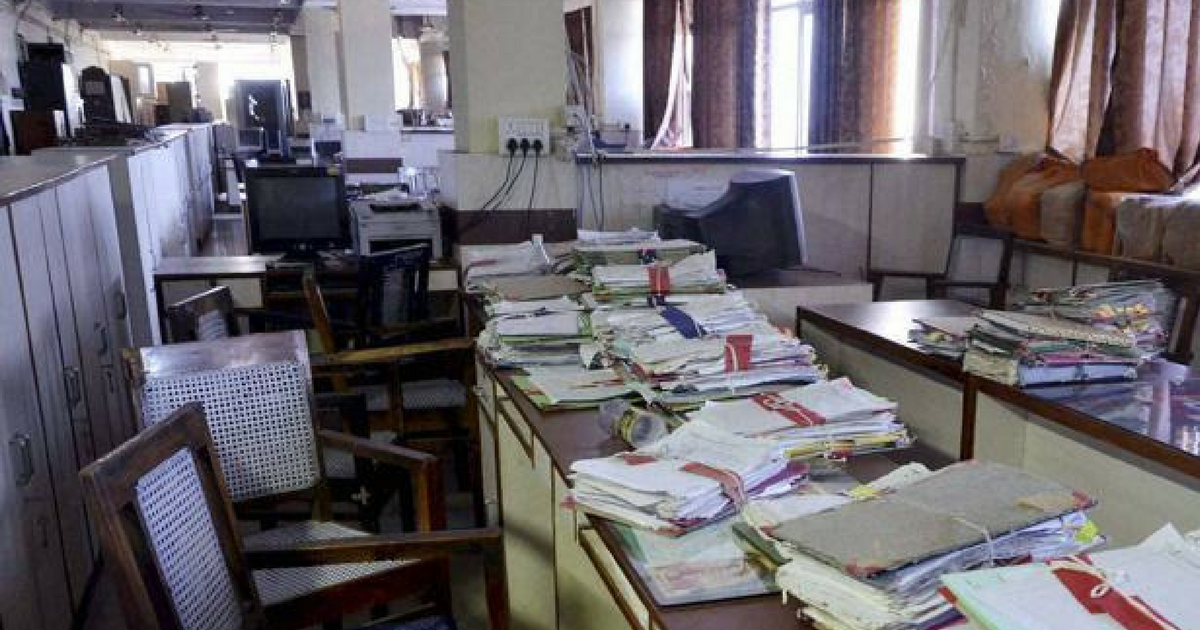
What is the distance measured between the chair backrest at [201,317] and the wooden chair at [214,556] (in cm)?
74

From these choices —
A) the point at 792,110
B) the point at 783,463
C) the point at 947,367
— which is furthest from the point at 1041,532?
the point at 792,110

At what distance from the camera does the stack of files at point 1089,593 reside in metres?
0.81

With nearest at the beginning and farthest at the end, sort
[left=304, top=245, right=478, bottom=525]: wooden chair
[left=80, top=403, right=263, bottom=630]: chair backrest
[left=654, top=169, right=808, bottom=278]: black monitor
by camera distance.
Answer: [left=80, top=403, right=263, bottom=630]: chair backrest
[left=304, top=245, right=478, bottom=525]: wooden chair
[left=654, top=169, right=808, bottom=278]: black monitor

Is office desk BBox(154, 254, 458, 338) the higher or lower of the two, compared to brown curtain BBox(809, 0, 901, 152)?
lower

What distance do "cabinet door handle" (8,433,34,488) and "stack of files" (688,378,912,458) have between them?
154 cm

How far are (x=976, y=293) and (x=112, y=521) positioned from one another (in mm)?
3934

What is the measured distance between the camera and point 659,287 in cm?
229

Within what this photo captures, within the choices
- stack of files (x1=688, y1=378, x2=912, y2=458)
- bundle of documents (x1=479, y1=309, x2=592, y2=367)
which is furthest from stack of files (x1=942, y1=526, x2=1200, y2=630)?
bundle of documents (x1=479, y1=309, x2=592, y2=367)

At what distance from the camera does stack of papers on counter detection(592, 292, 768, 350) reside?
6.41 feet

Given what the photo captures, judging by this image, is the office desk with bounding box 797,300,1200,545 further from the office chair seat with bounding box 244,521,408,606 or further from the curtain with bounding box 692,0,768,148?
the curtain with bounding box 692,0,768,148

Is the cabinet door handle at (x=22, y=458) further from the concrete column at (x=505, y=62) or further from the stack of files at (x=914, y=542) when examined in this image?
the concrete column at (x=505, y=62)

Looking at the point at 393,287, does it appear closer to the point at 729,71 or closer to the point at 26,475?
the point at 26,475

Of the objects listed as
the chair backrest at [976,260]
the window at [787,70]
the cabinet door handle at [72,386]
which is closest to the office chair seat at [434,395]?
the cabinet door handle at [72,386]

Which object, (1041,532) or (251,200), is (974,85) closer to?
(251,200)
